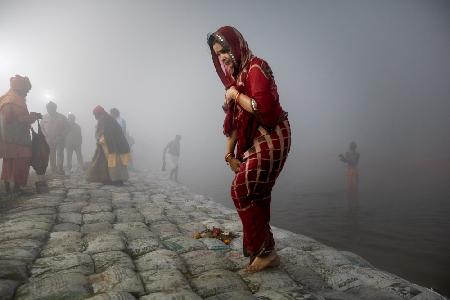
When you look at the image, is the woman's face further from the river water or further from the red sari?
the red sari

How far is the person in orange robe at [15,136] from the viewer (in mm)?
6410

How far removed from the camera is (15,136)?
6512 mm

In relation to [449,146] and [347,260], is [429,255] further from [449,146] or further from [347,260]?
[449,146]

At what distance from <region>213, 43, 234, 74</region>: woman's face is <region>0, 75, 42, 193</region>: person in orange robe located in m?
5.54

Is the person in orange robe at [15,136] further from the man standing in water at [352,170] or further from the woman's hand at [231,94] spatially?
the man standing in water at [352,170]

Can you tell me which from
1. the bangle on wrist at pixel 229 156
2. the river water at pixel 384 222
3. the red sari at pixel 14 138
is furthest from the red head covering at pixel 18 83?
the river water at pixel 384 222

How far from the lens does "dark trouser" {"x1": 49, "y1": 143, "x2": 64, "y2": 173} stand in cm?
1089

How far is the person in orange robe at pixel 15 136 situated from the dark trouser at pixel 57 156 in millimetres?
4295

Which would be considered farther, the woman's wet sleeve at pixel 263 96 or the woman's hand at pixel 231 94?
the woman's hand at pixel 231 94

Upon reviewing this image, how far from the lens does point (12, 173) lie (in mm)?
6496

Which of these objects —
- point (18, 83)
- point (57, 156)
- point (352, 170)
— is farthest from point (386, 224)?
point (57, 156)

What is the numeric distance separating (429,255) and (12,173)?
330 inches

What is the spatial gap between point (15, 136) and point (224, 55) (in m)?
5.67

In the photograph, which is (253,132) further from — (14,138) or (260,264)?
(14,138)
